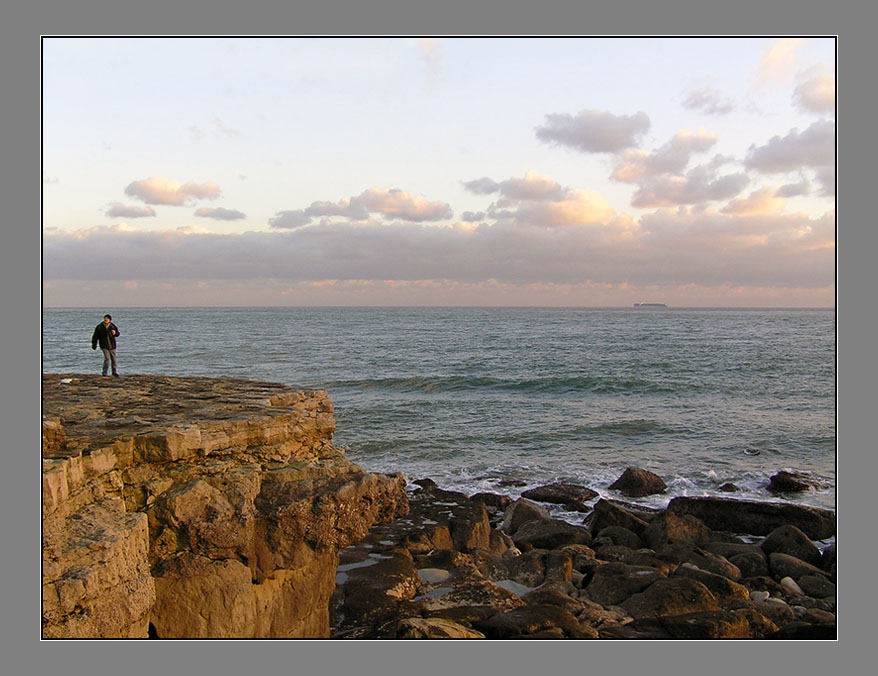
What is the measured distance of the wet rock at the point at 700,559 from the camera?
11273 mm

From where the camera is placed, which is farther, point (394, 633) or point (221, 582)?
point (394, 633)

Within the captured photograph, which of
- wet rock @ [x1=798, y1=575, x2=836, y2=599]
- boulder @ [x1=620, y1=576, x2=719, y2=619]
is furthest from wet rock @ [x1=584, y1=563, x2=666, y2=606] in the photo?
wet rock @ [x1=798, y1=575, x2=836, y2=599]

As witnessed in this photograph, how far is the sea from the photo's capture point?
746 inches

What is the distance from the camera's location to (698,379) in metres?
36.1

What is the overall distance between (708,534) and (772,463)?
24.8ft

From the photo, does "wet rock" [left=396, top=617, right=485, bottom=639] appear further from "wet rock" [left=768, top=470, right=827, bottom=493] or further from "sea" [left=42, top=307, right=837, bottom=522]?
"wet rock" [left=768, top=470, right=827, bottom=493]

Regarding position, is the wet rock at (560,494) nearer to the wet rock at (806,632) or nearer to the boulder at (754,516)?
the boulder at (754,516)

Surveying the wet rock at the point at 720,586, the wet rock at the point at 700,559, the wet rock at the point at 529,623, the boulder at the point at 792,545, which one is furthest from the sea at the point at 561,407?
the wet rock at the point at 529,623

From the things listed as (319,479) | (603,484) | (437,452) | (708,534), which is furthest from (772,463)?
(319,479)

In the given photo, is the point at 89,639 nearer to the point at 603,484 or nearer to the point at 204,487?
the point at 204,487

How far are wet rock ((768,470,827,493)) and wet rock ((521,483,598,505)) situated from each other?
5034 mm

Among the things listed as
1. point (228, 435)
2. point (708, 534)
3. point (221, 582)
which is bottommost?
point (708, 534)

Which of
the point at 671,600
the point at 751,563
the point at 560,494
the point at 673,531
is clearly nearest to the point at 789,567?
the point at 751,563

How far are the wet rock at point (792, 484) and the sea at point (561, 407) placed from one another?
0.22 metres
